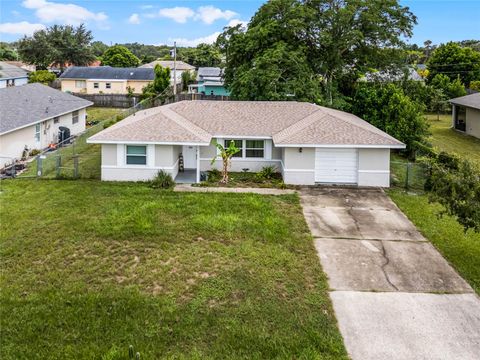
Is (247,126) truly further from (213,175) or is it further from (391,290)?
(391,290)

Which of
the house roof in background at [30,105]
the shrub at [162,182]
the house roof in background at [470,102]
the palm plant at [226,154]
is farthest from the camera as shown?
the house roof in background at [470,102]

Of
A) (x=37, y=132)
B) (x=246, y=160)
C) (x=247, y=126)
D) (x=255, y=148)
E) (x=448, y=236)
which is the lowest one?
(x=448, y=236)

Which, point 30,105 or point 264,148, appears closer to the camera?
point 264,148

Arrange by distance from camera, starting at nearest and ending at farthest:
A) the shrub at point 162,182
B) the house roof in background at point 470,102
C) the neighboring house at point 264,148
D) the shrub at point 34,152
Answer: the shrub at point 162,182 → the neighboring house at point 264,148 → the shrub at point 34,152 → the house roof in background at point 470,102

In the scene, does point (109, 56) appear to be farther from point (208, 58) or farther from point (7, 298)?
point (7, 298)

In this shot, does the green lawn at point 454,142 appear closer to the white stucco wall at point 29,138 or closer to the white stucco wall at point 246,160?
the white stucco wall at point 246,160

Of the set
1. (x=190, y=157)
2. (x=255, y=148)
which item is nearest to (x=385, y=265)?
(x=255, y=148)

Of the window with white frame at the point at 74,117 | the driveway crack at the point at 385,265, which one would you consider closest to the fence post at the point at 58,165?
the window with white frame at the point at 74,117
